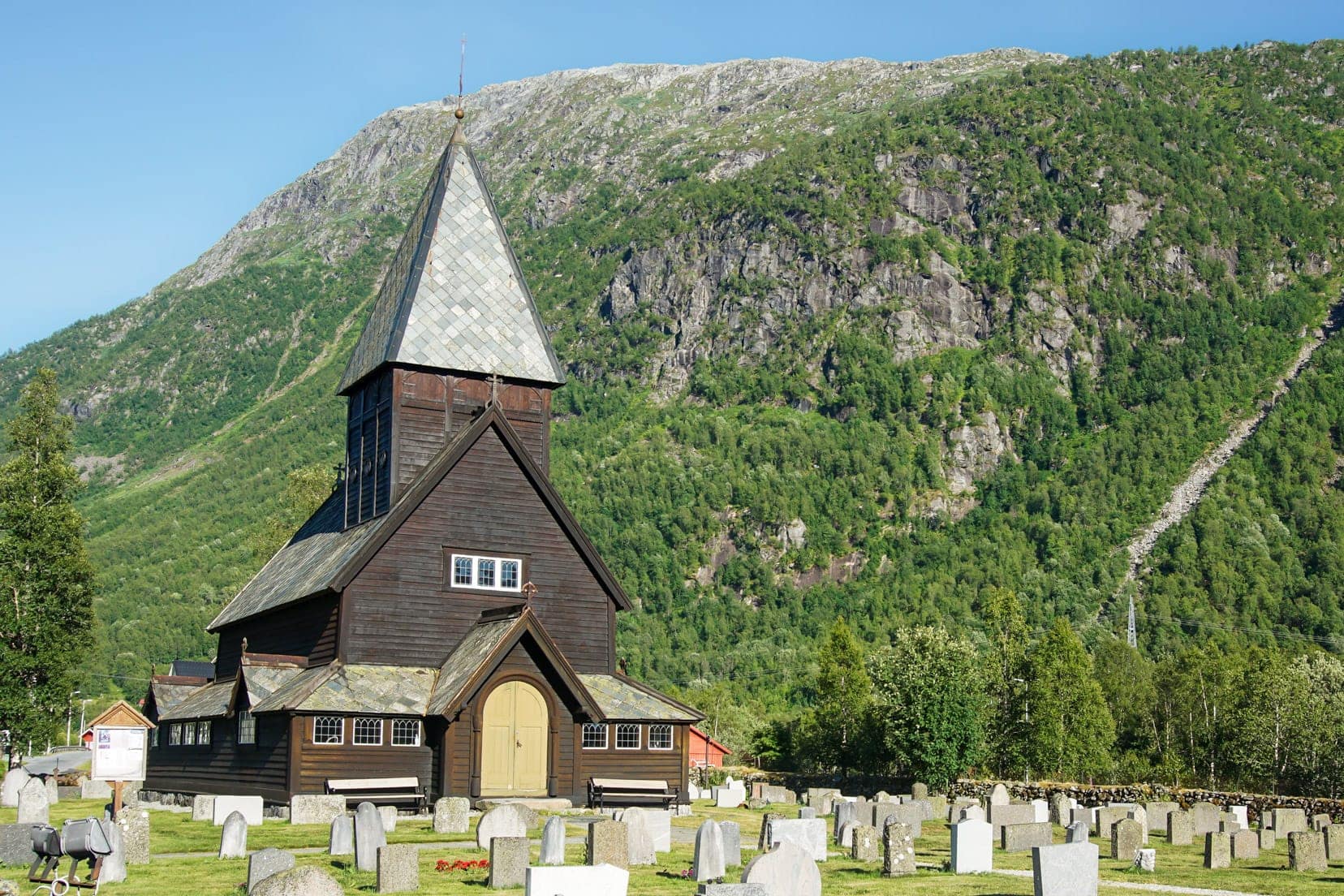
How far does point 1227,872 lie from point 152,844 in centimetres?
2024

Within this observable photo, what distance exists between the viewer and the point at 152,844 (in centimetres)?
2881

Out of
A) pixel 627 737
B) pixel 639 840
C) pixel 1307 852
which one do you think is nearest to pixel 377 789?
pixel 627 737

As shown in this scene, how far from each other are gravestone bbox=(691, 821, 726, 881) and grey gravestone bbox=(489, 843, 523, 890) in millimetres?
2703

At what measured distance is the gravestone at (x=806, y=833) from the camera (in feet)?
89.6

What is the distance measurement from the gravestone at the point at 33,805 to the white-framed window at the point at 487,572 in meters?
12.6

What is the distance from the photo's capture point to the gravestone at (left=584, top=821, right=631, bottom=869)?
24.0m

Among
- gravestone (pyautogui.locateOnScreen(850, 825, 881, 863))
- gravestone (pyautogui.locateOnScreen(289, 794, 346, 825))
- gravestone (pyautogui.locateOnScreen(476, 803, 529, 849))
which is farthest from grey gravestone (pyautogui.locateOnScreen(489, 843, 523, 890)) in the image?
gravestone (pyautogui.locateOnScreen(289, 794, 346, 825))

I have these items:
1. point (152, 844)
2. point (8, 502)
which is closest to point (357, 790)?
point (152, 844)

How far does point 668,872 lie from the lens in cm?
2448

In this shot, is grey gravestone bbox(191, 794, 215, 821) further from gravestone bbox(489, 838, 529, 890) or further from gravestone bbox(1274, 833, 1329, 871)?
gravestone bbox(1274, 833, 1329, 871)

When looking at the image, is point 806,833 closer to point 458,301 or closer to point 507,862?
point 507,862

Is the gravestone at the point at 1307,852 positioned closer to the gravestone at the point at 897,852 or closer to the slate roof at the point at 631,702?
the gravestone at the point at 897,852

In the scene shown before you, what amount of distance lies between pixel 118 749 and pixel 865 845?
13.4 m

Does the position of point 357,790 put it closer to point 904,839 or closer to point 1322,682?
point 904,839
